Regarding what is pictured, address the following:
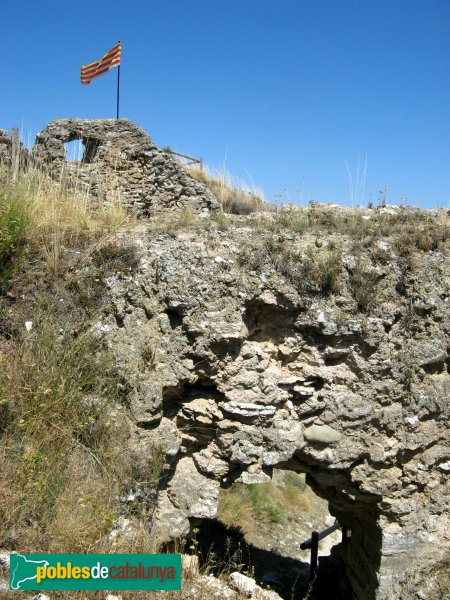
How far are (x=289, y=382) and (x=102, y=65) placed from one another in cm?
965

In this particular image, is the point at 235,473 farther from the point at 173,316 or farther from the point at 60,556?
the point at 60,556

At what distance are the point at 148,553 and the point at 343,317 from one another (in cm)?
279

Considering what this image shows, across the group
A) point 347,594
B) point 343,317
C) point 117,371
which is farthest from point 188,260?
point 347,594

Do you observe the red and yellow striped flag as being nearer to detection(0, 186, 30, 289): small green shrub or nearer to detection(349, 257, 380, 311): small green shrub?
detection(0, 186, 30, 289): small green shrub

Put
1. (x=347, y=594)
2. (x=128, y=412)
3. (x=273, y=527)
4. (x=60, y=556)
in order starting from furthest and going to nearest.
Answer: (x=273, y=527) < (x=347, y=594) < (x=128, y=412) < (x=60, y=556)

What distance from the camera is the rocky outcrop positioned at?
15.7ft

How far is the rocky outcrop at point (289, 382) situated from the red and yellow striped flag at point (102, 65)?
313 inches

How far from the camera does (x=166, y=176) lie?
321 inches

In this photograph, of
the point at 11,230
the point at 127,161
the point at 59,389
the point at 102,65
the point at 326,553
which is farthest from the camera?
the point at 102,65

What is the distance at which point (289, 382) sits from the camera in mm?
5039

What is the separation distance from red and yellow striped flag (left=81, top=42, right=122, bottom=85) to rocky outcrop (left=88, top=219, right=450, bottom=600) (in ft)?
26.1

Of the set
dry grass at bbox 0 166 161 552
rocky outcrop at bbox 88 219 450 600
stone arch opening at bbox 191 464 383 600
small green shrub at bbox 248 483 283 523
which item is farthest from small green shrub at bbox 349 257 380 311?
small green shrub at bbox 248 483 283 523

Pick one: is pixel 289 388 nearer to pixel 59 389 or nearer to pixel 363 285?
pixel 363 285

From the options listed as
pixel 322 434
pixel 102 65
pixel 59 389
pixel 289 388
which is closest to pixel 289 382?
pixel 289 388
